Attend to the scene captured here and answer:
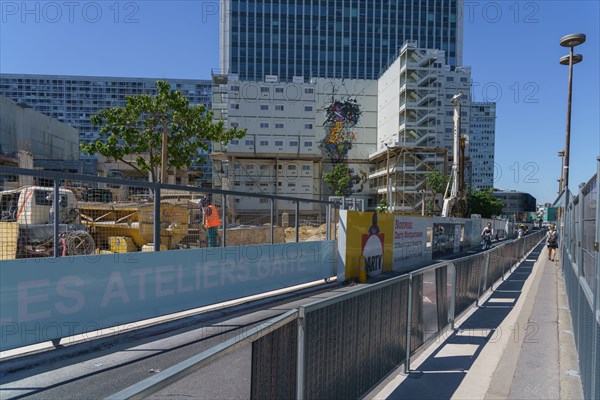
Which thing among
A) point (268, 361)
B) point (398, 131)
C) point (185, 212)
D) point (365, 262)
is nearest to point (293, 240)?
point (365, 262)

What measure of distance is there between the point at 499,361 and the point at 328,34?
90.0m

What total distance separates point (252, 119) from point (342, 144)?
1861 cm

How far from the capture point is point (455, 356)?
225 inches

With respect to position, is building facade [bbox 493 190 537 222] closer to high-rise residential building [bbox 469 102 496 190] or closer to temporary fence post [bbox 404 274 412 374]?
high-rise residential building [bbox 469 102 496 190]

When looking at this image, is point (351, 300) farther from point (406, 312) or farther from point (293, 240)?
point (293, 240)

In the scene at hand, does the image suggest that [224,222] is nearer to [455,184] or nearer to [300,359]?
[300,359]

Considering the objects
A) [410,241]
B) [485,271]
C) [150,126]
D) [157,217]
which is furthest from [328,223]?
[150,126]

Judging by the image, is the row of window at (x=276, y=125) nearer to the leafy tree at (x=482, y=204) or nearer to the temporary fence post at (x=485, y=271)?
the leafy tree at (x=482, y=204)

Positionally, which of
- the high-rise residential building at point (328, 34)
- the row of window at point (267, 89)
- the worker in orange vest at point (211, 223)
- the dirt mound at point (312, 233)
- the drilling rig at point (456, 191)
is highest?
the high-rise residential building at point (328, 34)

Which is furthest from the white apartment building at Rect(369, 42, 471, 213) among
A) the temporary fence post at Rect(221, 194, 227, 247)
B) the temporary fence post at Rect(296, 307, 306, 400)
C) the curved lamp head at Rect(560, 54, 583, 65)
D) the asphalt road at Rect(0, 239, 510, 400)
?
the temporary fence post at Rect(296, 307, 306, 400)

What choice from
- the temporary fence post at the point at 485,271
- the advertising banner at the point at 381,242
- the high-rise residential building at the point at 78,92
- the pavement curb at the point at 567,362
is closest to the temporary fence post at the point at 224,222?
the advertising banner at the point at 381,242

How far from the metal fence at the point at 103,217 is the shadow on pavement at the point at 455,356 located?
187 inches

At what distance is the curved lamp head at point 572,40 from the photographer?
17.5 m

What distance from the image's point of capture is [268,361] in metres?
2.60
